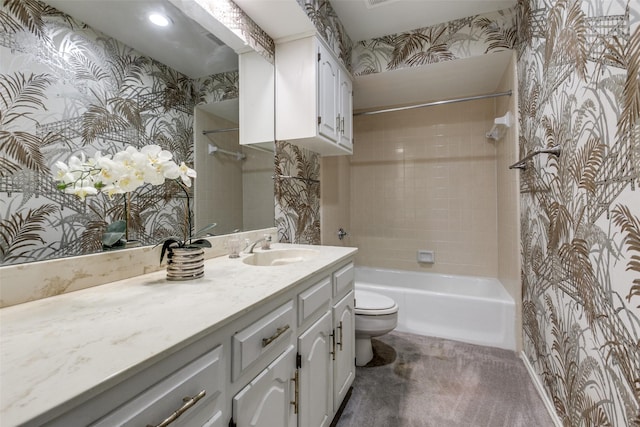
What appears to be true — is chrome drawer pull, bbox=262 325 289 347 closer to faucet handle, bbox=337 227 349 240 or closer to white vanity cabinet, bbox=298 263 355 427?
white vanity cabinet, bbox=298 263 355 427

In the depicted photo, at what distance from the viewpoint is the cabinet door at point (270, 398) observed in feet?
2.49

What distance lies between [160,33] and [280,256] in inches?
46.1

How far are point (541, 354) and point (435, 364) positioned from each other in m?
0.63

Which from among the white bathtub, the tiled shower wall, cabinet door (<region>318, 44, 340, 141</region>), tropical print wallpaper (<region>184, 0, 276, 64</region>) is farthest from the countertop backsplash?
the tiled shower wall

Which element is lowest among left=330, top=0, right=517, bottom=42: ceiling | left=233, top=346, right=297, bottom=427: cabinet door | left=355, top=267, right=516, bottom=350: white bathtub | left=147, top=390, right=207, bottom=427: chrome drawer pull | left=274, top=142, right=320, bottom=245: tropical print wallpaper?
left=355, top=267, right=516, bottom=350: white bathtub

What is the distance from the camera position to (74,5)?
0.89 meters

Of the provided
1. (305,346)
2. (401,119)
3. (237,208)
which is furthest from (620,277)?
(401,119)

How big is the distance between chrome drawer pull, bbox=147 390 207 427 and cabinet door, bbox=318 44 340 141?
5.08ft

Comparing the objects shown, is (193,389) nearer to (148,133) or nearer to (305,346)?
(305,346)

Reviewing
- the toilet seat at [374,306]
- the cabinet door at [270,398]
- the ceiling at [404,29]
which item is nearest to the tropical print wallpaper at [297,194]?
the toilet seat at [374,306]

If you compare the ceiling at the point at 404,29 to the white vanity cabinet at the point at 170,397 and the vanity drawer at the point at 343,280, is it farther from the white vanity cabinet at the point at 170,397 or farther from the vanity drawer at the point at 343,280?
the white vanity cabinet at the point at 170,397

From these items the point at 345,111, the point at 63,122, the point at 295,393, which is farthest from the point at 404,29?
the point at 295,393

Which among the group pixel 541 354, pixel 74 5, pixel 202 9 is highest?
pixel 202 9

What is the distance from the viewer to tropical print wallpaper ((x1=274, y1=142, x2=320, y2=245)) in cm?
198
